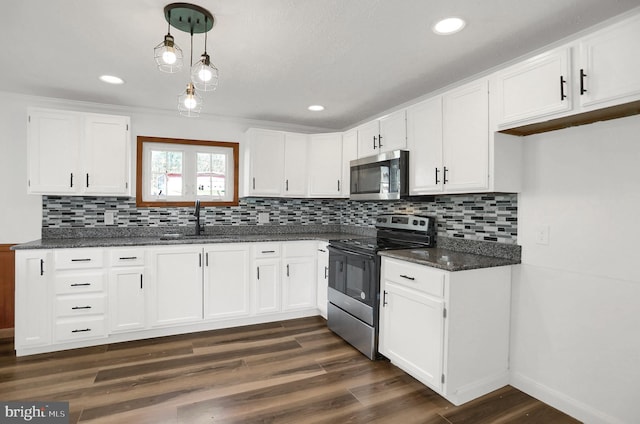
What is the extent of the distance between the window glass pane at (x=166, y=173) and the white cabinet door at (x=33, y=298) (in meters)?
1.23

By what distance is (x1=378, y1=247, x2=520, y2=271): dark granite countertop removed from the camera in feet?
6.97

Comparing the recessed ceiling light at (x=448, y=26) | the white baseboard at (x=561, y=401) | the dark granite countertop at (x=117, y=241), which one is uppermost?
the recessed ceiling light at (x=448, y=26)

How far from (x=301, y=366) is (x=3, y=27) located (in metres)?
2.96

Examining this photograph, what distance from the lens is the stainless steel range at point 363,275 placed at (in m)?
2.72

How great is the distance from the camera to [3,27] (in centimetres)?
199

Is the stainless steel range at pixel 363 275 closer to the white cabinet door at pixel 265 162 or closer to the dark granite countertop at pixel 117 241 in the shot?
the dark granite countertop at pixel 117 241

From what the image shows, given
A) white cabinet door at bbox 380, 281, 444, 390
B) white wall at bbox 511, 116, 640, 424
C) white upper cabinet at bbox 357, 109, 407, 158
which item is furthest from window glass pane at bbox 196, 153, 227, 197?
white wall at bbox 511, 116, 640, 424

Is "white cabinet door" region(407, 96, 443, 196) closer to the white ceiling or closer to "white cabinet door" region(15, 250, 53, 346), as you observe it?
the white ceiling

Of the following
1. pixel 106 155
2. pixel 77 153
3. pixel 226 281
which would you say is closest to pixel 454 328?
pixel 226 281

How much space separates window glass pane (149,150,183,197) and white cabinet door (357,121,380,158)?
2.06 m

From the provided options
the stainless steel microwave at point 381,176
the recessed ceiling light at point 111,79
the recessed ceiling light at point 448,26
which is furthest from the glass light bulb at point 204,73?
the stainless steel microwave at point 381,176

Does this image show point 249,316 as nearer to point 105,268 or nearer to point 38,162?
point 105,268

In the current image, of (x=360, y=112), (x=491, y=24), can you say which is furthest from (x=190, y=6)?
(x=360, y=112)

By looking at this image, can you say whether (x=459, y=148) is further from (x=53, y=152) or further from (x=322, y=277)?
(x=53, y=152)
